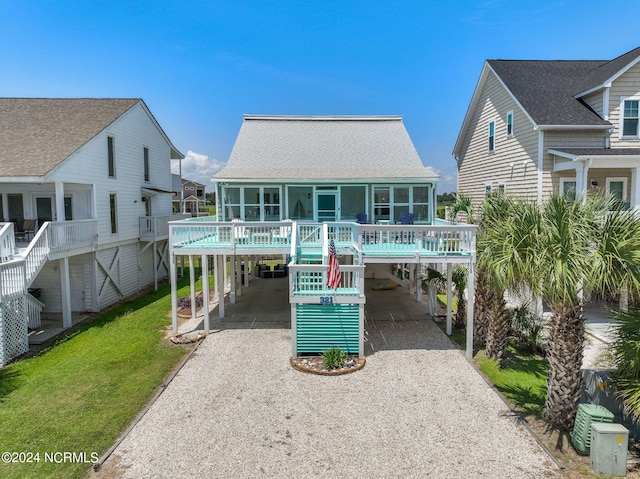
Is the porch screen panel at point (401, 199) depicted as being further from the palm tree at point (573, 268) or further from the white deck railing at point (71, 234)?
the white deck railing at point (71, 234)

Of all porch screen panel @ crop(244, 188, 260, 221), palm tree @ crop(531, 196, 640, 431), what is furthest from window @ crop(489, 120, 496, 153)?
palm tree @ crop(531, 196, 640, 431)

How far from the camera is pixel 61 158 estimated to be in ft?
47.7

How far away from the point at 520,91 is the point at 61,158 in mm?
18760

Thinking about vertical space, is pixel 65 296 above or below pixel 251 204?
below

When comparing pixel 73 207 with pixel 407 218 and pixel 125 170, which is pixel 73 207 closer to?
pixel 125 170

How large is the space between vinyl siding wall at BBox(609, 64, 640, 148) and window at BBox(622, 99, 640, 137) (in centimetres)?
24

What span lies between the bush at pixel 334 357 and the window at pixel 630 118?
14260mm

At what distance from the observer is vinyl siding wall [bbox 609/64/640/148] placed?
49.5ft

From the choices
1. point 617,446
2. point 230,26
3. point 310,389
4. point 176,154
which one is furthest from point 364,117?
point 617,446

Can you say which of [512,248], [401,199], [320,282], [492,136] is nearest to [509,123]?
[492,136]

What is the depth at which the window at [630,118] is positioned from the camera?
15.2 meters

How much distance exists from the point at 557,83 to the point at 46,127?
22.8m

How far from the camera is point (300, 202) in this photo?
16.7 meters

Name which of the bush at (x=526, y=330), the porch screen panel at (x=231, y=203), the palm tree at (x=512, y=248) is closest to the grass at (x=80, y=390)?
the porch screen panel at (x=231, y=203)
